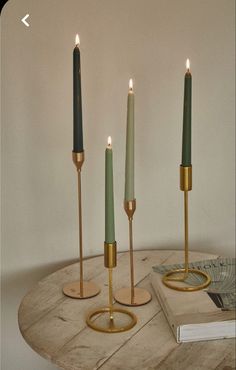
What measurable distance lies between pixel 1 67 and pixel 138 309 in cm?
51

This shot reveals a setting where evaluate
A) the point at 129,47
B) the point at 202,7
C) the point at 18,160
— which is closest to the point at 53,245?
the point at 18,160

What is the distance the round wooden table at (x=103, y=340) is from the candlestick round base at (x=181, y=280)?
0.13 feet

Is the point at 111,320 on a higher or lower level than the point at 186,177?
lower

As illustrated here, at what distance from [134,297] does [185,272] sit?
100mm

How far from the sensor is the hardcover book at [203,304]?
1002 mm

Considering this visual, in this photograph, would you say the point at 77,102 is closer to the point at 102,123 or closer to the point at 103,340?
the point at 102,123

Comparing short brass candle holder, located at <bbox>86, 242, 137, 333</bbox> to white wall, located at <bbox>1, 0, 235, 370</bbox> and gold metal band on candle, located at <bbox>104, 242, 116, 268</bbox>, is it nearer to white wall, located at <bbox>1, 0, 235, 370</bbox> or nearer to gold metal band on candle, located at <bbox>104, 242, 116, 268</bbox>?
gold metal band on candle, located at <bbox>104, 242, 116, 268</bbox>

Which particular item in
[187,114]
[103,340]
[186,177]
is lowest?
[103,340]

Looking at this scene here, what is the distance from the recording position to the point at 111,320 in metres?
1.05

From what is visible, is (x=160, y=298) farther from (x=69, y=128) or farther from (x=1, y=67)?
(x=1, y=67)

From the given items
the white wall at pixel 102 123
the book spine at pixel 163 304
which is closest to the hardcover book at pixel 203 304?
the book spine at pixel 163 304

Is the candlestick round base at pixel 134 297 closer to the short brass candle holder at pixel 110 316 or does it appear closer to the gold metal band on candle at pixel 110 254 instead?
the short brass candle holder at pixel 110 316

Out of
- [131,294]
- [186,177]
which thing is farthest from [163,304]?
[186,177]

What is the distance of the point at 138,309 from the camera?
3.67 feet
